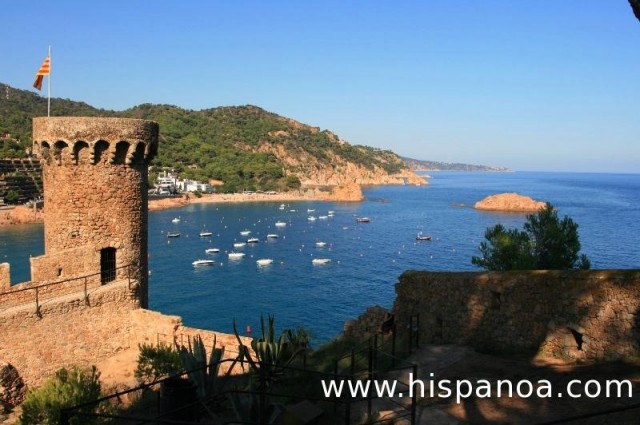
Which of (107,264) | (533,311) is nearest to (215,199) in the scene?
(107,264)

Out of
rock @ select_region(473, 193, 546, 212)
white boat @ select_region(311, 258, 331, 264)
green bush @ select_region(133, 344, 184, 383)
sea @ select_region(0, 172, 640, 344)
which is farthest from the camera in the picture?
rock @ select_region(473, 193, 546, 212)

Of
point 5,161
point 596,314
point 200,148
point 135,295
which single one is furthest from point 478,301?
point 200,148

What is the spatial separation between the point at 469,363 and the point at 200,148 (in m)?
161

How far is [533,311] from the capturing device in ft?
31.9

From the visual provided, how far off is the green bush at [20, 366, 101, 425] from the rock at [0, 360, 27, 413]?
0.37 metres

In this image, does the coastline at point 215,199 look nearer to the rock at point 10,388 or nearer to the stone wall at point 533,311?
the rock at point 10,388

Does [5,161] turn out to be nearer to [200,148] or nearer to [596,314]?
[200,148]

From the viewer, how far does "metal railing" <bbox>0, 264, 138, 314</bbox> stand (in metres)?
11.8

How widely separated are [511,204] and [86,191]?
114243 mm

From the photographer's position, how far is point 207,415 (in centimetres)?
892

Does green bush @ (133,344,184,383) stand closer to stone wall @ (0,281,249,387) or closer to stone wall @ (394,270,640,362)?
stone wall @ (0,281,249,387)

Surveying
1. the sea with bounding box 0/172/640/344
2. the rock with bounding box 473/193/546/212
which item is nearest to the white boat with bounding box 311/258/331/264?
the sea with bounding box 0/172/640/344

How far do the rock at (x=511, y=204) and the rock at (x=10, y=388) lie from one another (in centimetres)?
11394

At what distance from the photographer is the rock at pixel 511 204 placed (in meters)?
114
